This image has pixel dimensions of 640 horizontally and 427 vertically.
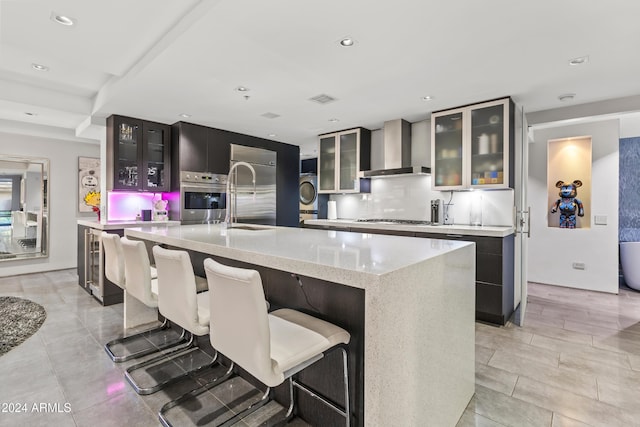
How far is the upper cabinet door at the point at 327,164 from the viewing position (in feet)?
17.3

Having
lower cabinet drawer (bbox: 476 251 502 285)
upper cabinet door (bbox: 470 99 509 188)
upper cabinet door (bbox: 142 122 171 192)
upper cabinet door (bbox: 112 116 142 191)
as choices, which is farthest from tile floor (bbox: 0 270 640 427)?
upper cabinet door (bbox: 142 122 171 192)

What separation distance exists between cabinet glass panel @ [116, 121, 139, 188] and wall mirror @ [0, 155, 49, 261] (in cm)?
240

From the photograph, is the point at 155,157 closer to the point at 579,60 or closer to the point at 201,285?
the point at 201,285

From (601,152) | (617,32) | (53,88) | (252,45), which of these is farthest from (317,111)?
(601,152)

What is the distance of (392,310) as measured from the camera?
44.8 inches

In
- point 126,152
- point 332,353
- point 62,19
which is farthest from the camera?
point 126,152

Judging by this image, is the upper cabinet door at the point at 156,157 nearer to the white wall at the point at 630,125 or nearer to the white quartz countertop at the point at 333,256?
the white quartz countertop at the point at 333,256

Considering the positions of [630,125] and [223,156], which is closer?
[630,125]

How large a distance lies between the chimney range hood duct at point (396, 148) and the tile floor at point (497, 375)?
232 cm

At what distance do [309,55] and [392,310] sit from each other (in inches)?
84.7

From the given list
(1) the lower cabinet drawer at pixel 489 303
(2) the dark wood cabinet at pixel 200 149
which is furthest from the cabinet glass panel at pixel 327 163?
(1) the lower cabinet drawer at pixel 489 303

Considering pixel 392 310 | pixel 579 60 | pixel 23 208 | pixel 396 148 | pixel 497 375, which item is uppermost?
pixel 579 60

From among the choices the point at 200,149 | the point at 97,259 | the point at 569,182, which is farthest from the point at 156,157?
the point at 569,182

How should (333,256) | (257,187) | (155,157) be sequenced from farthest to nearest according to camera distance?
(257,187)
(155,157)
(333,256)
